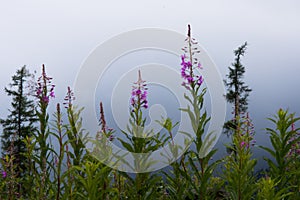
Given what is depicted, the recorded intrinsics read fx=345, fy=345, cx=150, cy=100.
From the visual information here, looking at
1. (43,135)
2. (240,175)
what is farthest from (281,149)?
(43,135)

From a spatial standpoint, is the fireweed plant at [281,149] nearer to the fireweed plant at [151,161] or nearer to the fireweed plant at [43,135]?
the fireweed plant at [151,161]

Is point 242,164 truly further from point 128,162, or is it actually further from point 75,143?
point 75,143

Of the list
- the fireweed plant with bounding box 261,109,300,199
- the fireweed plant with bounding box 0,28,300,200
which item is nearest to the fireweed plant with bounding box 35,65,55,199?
the fireweed plant with bounding box 0,28,300,200

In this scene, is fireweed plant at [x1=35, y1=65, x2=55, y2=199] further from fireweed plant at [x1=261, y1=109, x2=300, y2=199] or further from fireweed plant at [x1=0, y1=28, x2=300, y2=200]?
fireweed plant at [x1=261, y1=109, x2=300, y2=199]

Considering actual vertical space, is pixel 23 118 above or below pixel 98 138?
above

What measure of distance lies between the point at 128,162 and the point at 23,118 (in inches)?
1039

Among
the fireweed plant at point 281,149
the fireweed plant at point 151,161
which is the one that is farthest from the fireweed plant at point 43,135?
the fireweed plant at point 281,149

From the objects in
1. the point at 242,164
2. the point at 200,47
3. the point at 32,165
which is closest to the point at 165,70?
the point at 200,47

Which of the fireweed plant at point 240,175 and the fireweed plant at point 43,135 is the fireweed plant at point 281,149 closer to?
the fireweed plant at point 240,175

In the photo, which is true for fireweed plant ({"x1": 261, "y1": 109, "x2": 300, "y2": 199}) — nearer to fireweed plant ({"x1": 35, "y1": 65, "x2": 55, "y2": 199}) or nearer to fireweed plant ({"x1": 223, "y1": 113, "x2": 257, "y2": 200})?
fireweed plant ({"x1": 223, "y1": 113, "x2": 257, "y2": 200})

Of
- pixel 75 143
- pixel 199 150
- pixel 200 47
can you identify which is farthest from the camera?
pixel 200 47

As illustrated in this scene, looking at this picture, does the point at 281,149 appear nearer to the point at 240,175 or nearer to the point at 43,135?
the point at 240,175

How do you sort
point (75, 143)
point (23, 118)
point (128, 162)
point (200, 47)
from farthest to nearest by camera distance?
1. point (23, 118)
2. point (200, 47)
3. point (75, 143)
4. point (128, 162)

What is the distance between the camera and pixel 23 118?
28656 mm
